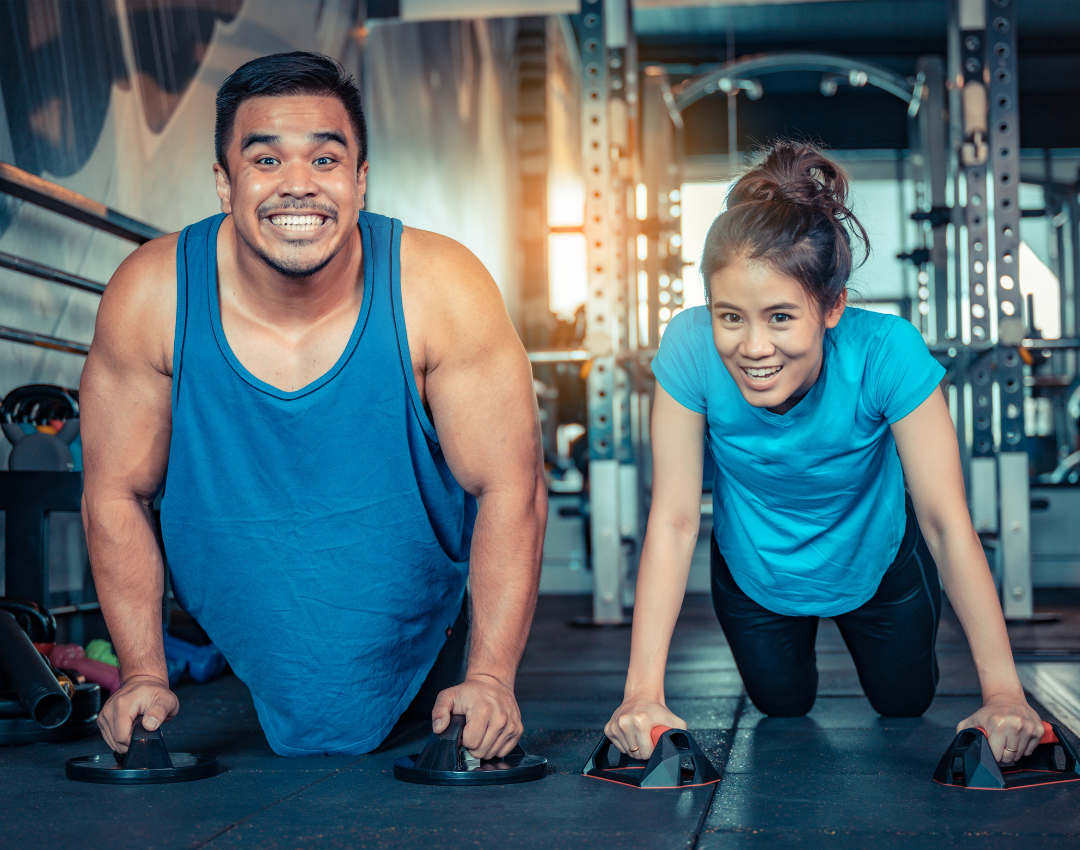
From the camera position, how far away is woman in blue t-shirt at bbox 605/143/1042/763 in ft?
4.13

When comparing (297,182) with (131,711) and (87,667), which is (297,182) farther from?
(87,667)

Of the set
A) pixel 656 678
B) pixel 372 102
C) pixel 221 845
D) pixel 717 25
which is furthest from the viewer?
pixel 717 25

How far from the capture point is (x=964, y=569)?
127 centimetres

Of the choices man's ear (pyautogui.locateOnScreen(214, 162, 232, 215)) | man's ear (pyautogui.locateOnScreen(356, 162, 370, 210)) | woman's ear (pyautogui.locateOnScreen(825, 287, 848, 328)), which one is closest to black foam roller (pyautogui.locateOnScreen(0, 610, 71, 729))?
man's ear (pyautogui.locateOnScreen(214, 162, 232, 215))

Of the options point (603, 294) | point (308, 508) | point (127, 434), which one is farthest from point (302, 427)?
point (603, 294)

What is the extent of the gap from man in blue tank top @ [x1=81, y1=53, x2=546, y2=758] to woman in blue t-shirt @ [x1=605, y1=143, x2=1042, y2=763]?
0.71ft

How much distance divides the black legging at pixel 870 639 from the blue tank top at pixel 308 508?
1.72 feet

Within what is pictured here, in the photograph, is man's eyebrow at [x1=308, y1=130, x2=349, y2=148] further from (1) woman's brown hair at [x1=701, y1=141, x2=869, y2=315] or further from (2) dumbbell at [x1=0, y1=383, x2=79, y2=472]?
(2) dumbbell at [x1=0, y1=383, x2=79, y2=472]

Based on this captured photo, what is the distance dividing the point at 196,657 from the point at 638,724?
138 cm

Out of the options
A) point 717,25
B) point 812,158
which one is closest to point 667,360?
point 812,158

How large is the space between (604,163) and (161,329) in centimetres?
213

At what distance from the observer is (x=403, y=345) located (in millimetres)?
1411

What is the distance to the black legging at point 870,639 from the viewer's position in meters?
1.62

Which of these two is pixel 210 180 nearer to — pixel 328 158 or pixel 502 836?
pixel 328 158
